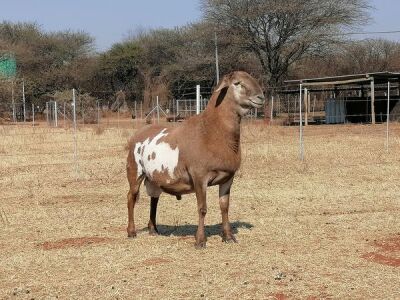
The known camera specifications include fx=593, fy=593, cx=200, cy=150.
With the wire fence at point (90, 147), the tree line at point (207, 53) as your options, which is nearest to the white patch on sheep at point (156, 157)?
the wire fence at point (90, 147)

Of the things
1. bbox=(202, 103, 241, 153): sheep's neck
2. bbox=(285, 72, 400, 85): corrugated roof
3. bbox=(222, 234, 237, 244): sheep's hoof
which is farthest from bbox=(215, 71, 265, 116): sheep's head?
bbox=(285, 72, 400, 85): corrugated roof

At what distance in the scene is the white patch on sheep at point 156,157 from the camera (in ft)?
25.2

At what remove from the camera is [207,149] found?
746 cm

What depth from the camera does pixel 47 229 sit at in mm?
8703

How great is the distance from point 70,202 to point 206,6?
3261 centimetres

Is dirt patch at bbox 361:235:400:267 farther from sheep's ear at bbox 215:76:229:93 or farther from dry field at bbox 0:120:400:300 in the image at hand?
sheep's ear at bbox 215:76:229:93

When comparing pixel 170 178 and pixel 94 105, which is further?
pixel 94 105

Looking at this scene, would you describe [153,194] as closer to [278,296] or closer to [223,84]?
[223,84]

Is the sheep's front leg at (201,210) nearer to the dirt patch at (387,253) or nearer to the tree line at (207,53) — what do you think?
the dirt patch at (387,253)

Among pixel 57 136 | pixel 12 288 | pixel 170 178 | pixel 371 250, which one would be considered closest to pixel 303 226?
pixel 371 250

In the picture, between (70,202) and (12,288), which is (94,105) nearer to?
(70,202)

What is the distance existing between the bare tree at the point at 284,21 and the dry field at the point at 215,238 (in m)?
25.8

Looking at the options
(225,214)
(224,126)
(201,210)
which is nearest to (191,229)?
(225,214)

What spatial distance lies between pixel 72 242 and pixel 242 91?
2990 millimetres
